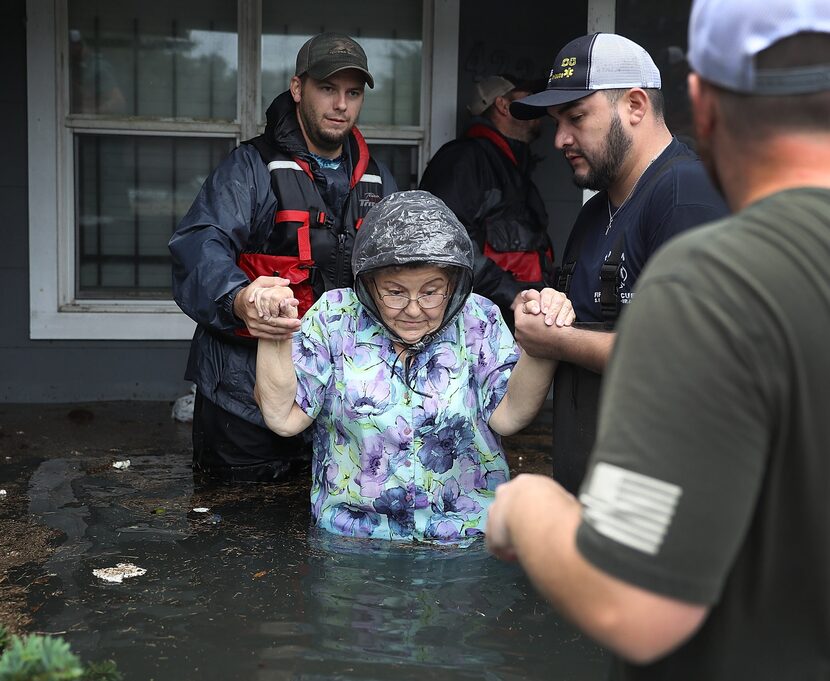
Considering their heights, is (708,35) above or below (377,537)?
above

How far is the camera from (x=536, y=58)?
7.01 metres

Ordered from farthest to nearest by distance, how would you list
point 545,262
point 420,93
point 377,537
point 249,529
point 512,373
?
point 420,93, point 545,262, point 249,529, point 377,537, point 512,373

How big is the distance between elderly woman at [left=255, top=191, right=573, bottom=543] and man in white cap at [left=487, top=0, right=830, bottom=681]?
2456mm

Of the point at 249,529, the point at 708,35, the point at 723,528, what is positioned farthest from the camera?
the point at 249,529

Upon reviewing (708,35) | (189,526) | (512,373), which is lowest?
(189,526)

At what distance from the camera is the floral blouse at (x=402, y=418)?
4000 mm

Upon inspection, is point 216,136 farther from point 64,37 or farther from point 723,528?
point 723,528

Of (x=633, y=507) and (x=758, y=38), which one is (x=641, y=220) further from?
(x=633, y=507)

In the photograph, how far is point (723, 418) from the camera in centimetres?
122

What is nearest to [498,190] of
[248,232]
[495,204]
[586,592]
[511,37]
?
[495,204]

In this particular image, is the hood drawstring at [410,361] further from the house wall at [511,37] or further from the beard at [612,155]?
the house wall at [511,37]

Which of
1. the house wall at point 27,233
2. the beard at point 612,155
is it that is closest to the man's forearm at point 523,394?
the beard at point 612,155

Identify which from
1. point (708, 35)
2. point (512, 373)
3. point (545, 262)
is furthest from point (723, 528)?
point (545, 262)

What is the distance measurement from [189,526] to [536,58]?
4.04 m
